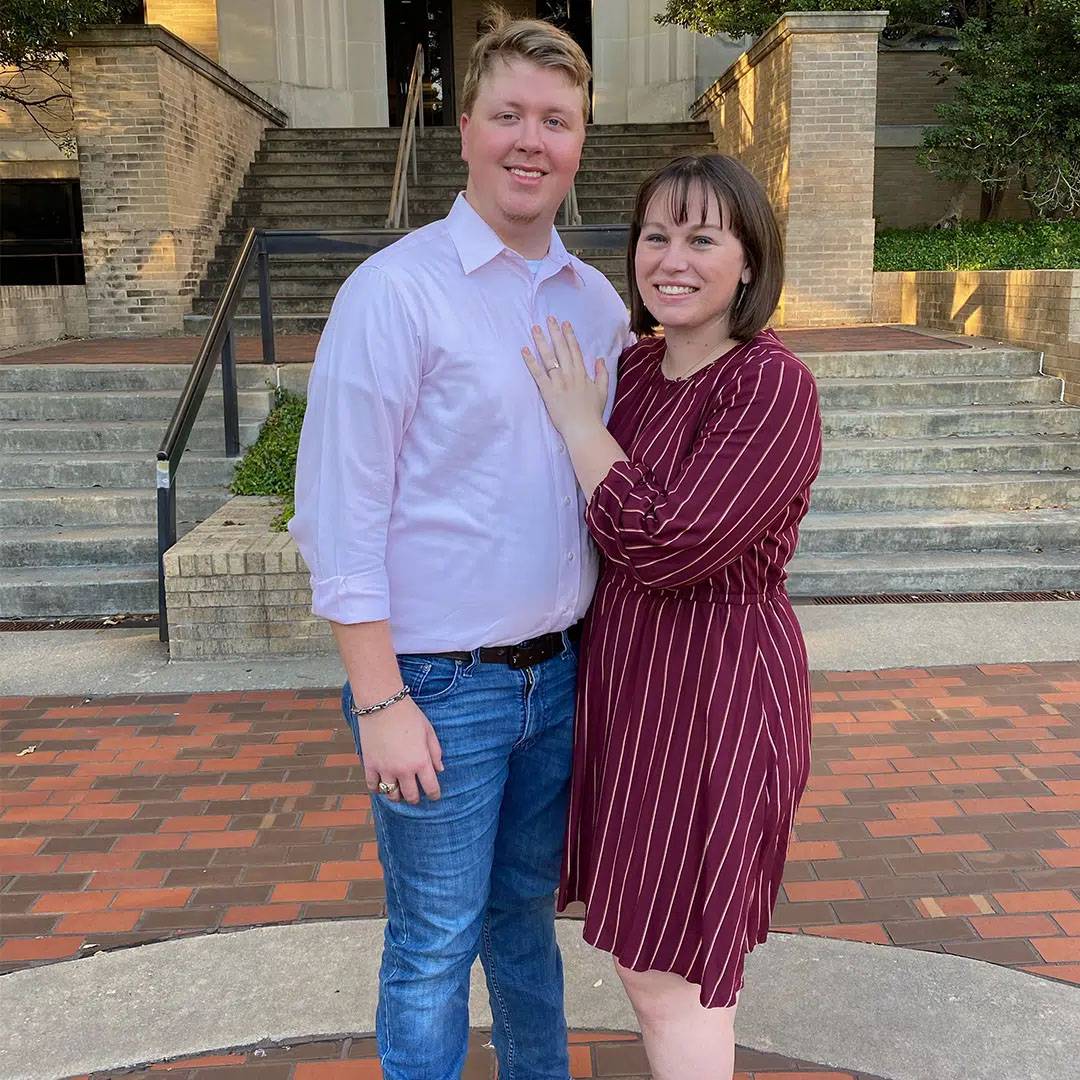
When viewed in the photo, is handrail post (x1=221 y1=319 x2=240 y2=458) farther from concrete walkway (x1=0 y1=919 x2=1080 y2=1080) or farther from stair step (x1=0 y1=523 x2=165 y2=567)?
concrete walkway (x1=0 y1=919 x2=1080 y2=1080)

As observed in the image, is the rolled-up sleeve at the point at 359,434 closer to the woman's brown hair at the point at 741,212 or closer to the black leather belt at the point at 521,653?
the black leather belt at the point at 521,653

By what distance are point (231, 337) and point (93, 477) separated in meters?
1.15

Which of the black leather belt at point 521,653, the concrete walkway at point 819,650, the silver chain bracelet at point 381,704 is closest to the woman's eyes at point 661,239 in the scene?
the black leather belt at point 521,653

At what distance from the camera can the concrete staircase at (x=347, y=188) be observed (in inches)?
451

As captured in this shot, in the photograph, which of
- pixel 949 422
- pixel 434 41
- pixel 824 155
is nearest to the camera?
pixel 949 422

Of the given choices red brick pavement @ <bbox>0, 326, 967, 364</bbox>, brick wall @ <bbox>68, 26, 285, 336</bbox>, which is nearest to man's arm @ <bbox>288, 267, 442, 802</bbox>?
red brick pavement @ <bbox>0, 326, 967, 364</bbox>

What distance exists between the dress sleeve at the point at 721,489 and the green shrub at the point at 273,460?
4.08 meters

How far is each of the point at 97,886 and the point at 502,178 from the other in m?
2.33

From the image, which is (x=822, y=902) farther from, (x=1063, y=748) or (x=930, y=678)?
(x=930, y=678)

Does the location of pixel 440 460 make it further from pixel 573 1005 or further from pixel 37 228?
pixel 37 228

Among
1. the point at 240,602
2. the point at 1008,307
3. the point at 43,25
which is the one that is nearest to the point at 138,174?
the point at 43,25

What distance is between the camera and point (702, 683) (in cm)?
175

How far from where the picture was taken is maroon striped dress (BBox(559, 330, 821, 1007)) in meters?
1.68

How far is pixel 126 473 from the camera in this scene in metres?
6.45
